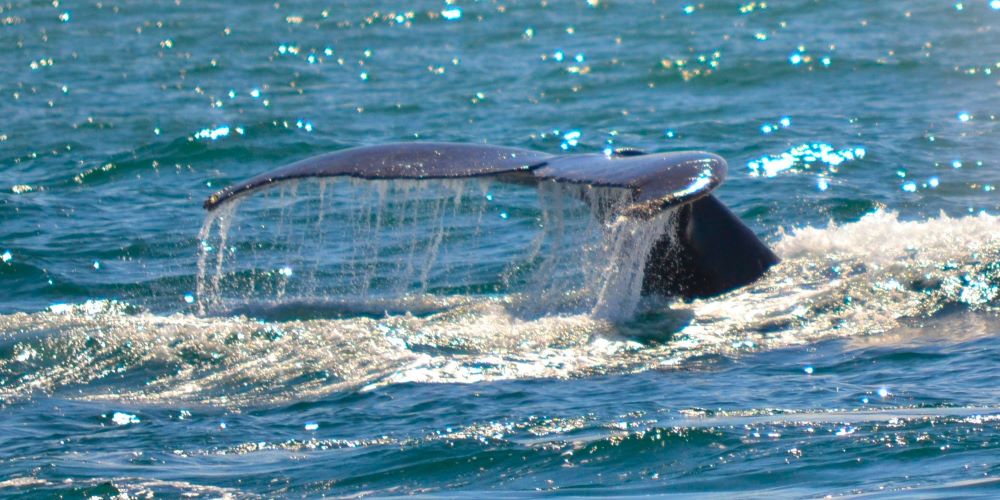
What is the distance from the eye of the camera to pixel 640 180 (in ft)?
21.7

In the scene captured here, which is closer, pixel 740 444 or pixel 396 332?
pixel 740 444

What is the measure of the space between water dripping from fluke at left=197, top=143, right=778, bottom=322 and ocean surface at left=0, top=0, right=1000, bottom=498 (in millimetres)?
45

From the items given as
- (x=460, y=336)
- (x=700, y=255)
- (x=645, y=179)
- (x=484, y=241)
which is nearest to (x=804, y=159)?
(x=484, y=241)

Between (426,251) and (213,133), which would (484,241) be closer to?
(426,251)

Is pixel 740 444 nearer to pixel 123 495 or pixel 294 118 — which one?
pixel 123 495

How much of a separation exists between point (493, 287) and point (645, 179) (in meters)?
3.11

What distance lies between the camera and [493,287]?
9.59m

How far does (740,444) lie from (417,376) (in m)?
1.85

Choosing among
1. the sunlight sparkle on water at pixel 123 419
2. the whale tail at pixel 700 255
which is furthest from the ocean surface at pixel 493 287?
the whale tail at pixel 700 255

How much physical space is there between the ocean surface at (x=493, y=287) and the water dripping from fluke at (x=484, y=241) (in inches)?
1.8

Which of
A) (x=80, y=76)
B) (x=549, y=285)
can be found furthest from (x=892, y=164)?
(x=80, y=76)

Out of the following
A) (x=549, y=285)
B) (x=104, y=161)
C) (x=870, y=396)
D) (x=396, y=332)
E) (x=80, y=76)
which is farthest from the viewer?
(x=80, y=76)

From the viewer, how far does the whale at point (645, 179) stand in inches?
260

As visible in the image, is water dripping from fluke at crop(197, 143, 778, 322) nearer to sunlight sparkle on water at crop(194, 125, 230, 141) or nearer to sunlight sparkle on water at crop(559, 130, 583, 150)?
sunlight sparkle on water at crop(559, 130, 583, 150)
